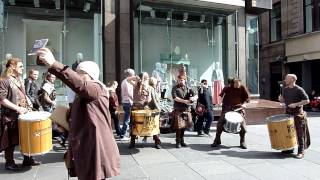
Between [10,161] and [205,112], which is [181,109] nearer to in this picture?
[205,112]

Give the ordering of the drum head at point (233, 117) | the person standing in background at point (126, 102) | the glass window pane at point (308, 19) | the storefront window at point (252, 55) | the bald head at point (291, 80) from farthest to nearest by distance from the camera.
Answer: the glass window pane at point (308, 19) < the storefront window at point (252, 55) < the person standing in background at point (126, 102) < the drum head at point (233, 117) < the bald head at point (291, 80)

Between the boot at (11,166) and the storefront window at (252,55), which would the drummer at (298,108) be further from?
the storefront window at (252,55)

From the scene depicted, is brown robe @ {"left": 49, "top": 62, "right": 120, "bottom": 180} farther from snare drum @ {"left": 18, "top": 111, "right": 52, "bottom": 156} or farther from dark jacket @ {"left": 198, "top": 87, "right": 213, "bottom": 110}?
dark jacket @ {"left": 198, "top": 87, "right": 213, "bottom": 110}

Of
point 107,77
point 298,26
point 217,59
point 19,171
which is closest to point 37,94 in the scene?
point 19,171

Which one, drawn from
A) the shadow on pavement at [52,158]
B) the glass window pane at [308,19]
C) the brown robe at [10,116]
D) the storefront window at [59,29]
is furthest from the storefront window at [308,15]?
the brown robe at [10,116]

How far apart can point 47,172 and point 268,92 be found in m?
25.9

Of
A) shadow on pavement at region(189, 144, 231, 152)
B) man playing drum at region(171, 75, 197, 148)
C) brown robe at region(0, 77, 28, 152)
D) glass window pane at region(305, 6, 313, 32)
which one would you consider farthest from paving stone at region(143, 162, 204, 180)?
glass window pane at region(305, 6, 313, 32)

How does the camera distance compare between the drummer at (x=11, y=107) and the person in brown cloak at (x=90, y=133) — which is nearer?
the person in brown cloak at (x=90, y=133)

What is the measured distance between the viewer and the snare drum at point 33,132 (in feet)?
21.8

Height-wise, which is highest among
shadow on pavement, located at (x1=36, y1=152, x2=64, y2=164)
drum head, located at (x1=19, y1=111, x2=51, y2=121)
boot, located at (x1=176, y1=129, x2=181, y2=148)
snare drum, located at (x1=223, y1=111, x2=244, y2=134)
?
drum head, located at (x1=19, y1=111, x2=51, y2=121)

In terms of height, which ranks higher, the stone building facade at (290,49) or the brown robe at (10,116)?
the stone building facade at (290,49)

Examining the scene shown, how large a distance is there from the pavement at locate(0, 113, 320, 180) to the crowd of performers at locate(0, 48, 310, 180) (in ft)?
0.94

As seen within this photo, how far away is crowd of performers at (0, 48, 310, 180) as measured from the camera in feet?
13.0

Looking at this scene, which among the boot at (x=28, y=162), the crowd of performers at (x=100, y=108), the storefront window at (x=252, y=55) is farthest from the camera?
the storefront window at (x=252, y=55)
